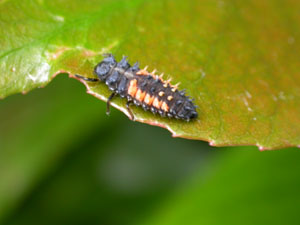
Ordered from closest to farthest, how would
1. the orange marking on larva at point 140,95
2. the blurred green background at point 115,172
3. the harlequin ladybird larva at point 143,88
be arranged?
1. the harlequin ladybird larva at point 143,88
2. the orange marking on larva at point 140,95
3. the blurred green background at point 115,172

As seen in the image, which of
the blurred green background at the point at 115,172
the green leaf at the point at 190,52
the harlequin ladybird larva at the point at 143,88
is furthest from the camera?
the blurred green background at the point at 115,172

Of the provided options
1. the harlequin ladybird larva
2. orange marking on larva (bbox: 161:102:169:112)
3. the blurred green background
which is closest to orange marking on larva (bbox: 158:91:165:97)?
the harlequin ladybird larva

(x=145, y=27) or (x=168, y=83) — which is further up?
(x=145, y=27)

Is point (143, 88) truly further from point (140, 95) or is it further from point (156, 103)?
point (156, 103)

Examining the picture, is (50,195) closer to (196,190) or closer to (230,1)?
(196,190)

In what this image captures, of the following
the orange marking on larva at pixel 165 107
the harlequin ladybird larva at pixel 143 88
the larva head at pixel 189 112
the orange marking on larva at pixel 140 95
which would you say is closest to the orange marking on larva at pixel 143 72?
the harlequin ladybird larva at pixel 143 88

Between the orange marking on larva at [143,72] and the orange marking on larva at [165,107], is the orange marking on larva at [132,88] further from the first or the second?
the orange marking on larva at [165,107]

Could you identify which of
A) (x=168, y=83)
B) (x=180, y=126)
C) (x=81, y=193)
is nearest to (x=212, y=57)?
(x=168, y=83)
